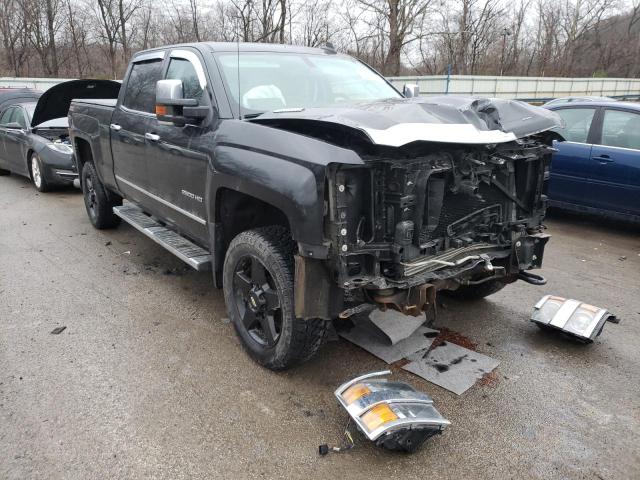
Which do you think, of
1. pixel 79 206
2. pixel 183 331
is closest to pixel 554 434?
pixel 183 331

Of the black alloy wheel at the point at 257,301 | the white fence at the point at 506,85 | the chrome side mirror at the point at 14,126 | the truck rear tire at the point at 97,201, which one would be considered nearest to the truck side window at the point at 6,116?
the chrome side mirror at the point at 14,126

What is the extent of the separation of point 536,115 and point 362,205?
4.62 ft

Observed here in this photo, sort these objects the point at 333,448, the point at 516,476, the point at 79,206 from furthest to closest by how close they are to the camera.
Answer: the point at 79,206 < the point at 333,448 < the point at 516,476

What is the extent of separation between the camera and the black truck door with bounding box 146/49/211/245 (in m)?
3.61

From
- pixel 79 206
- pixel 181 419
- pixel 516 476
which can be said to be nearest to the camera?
pixel 516 476

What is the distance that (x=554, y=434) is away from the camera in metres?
2.73

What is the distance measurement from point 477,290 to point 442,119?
196cm

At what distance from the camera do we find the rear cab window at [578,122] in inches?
259

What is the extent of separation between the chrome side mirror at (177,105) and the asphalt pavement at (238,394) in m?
1.58

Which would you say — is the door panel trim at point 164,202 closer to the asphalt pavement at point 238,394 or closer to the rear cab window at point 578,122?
the asphalt pavement at point 238,394

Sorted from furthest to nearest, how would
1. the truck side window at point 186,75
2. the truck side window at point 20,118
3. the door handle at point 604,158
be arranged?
the truck side window at point 20,118 < the door handle at point 604,158 < the truck side window at point 186,75

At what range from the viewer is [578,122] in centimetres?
670

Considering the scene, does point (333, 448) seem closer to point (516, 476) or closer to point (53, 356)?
point (516, 476)

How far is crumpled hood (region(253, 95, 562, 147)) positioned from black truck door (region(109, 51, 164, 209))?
1781 mm
